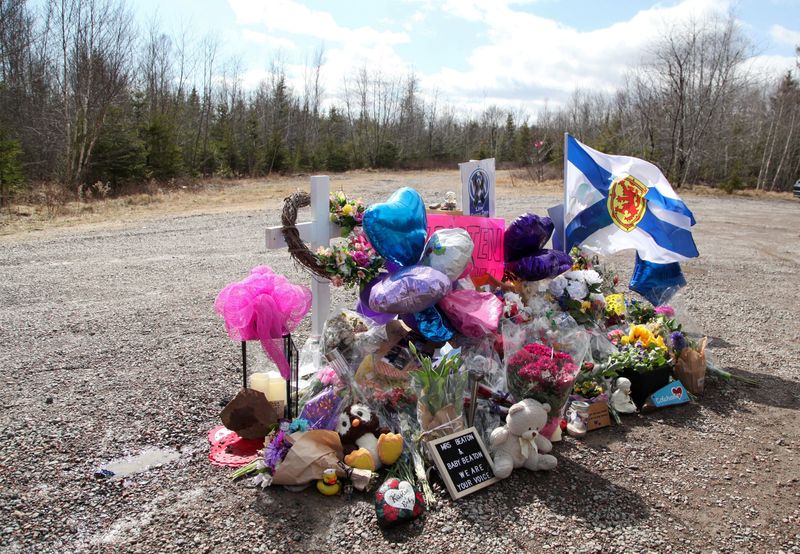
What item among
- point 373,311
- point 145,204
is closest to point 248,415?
point 373,311

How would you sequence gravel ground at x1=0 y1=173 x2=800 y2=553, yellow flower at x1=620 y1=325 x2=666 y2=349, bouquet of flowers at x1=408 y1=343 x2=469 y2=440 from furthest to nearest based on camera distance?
yellow flower at x1=620 y1=325 x2=666 y2=349 → bouquet of flowers at x1=408 y1=343 x2=469 y2=440 → gravel ground at x1=0 y1=173 x2=800 y2=553

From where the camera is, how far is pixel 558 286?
4633 millimetres

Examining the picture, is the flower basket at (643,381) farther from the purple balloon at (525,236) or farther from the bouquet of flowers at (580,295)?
the purple balloon at (525,236)

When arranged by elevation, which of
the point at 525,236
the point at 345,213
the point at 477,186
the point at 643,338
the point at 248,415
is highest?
the point at 477,186

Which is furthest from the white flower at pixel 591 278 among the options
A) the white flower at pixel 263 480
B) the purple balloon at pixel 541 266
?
the white flower at pixel 263 480

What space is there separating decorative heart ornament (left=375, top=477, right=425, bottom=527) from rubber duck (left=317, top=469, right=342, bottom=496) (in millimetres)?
260

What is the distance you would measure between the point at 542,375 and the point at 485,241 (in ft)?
5.33

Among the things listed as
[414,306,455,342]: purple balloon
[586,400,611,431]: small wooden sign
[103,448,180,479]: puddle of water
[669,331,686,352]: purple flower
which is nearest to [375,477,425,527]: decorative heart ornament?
[414,306,455,342]: purple balloon

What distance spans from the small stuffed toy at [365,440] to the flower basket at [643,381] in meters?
1.86

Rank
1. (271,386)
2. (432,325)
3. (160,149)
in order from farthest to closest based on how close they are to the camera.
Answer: (160,149) → (271,386) → (432,325)

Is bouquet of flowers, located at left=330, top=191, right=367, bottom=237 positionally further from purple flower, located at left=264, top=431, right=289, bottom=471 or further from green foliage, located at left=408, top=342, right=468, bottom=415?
purple flower, located at left=264, top=431, right=289, bottom=471

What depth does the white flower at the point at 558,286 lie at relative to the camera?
4.62m

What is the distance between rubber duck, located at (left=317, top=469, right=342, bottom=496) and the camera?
9.91 feet

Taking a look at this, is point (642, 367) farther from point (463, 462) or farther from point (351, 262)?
point (351, 262)
